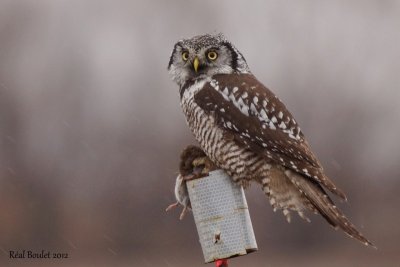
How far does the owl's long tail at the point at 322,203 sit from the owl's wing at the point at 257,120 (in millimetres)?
88

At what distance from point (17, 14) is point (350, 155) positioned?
9.86 m

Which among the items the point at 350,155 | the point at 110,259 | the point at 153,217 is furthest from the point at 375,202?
the point at 110,259

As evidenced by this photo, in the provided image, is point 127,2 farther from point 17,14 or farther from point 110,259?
point 110,259

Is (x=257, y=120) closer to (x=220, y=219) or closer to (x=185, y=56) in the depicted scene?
(x=185, y=56)

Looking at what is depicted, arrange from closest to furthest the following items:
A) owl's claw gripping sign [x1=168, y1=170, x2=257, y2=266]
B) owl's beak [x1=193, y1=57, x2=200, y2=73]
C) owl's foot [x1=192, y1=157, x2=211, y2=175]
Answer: owl's claw gripping sign [x1=168, y1=170, x2=257, y2=266] < owl's foot [x1=192, y1=157, x2=211, y2=175] < owl's beak [x1=193, y1=57, x2=200, y2=73]

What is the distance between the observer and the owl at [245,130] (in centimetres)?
695

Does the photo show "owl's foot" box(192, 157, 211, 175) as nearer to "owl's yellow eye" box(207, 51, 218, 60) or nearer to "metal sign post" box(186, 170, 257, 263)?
"metal sign post" box(186, 170, 257, 263)

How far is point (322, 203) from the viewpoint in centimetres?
681

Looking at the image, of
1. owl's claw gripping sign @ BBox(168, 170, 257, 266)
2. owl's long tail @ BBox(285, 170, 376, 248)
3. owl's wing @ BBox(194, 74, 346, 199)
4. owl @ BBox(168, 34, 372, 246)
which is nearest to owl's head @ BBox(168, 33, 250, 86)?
owl @ BBox(168, 34, 372, 246)

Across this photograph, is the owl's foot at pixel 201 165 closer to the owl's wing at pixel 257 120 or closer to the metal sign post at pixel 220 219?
the metal sign post at pixel 220 219

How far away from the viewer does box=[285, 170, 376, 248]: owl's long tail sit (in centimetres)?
654

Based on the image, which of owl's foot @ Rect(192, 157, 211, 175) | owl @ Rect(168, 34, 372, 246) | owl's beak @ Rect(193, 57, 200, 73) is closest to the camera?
owl's foot @ Rect(192, 157, 211, 175)

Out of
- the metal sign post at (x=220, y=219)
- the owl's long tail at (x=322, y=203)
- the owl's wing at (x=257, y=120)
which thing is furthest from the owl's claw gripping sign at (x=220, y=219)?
the owl's wing at (x=257, y=120)

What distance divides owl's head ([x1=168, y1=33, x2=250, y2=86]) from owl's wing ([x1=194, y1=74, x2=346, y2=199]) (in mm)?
168
